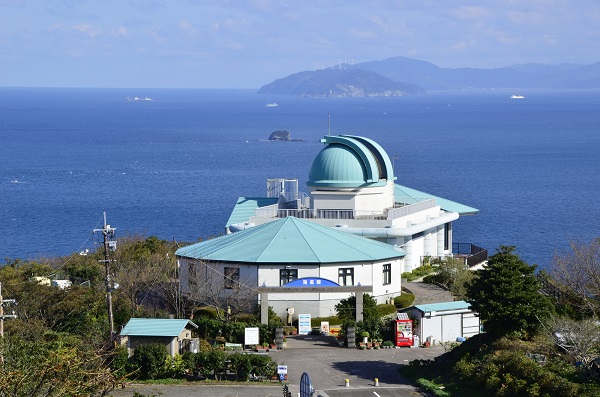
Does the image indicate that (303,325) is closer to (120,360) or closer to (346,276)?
(346,276)

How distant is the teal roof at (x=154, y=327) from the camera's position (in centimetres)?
3912

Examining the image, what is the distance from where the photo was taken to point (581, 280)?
46438 millimetres

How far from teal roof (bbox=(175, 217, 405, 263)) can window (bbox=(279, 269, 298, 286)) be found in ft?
1.50

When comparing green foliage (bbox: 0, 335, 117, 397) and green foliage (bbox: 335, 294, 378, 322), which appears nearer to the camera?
green foliage (bbox: 0, 335, 117, 397)

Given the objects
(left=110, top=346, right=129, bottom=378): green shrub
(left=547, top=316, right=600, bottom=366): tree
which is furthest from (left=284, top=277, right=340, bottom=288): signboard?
(left=547, top=316, right=600, bottom=366): tree

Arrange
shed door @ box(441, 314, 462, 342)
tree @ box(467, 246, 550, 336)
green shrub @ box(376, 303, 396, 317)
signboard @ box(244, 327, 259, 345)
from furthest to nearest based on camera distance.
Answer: green shrub @ box(376, 303, 396, 317)
shed door @ box(441, 314, 462, 342)
signboard @ box(244, 327, 259, 345)
tree @ box(467, 246, 550, 336)

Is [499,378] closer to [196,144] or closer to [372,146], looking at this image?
[372,146]

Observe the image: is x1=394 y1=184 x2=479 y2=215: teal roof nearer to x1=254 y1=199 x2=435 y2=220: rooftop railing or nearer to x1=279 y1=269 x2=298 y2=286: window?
x1=254 y1=199 x2=435 y2=220: rooftop railing

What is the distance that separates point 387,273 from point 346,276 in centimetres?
251

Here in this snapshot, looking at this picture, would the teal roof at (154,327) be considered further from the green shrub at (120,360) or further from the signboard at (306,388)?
the signboard at (306,388)

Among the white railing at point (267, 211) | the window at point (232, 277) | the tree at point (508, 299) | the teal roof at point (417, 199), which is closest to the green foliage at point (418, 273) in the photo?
the teal roof at point (417, 199)

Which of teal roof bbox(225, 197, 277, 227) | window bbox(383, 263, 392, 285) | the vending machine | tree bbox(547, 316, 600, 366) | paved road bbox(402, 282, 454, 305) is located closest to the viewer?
tree bbox(547, 316, 600, 366)

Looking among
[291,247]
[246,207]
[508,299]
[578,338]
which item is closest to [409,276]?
[291,247]

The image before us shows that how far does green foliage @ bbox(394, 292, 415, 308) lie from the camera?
161 ft
